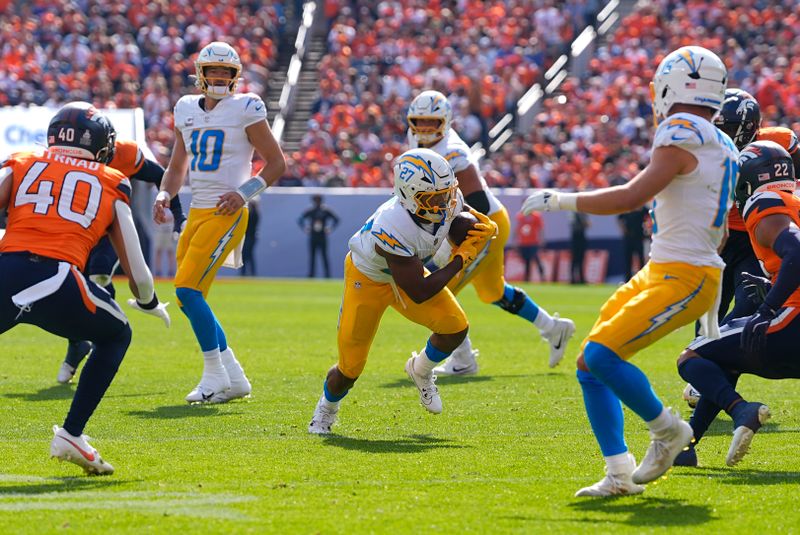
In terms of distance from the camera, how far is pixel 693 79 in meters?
5.23

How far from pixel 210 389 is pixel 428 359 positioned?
156 centimetres

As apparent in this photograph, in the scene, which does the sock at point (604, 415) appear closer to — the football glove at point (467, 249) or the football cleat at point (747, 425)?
the football cleat at point (747, 425)

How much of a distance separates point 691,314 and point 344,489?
159cm

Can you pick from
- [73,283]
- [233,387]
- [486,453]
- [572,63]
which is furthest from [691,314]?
[572,63]

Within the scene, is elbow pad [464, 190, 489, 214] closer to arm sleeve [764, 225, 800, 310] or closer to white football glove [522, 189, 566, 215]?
arm sleeve [764, 225, 800, 310]

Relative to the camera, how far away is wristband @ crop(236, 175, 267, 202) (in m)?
8.09

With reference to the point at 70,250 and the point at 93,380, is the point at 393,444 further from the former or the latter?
the point at 70,250

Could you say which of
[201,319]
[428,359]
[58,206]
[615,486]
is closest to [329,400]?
[428,359]

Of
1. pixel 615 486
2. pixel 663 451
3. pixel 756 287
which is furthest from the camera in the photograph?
pixel 756 287

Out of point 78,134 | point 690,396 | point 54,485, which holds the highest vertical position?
point 78,134

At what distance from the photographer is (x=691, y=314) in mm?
5188

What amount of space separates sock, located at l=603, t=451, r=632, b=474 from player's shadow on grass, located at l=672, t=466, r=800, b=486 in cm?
56

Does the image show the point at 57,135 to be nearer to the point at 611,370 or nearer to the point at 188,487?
the point at 188,487

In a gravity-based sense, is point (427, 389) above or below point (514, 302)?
above
